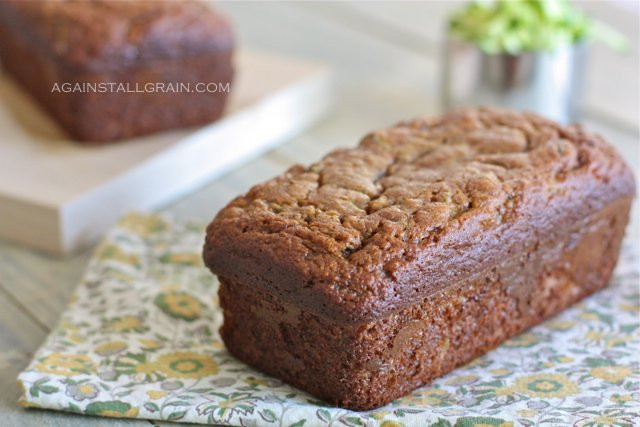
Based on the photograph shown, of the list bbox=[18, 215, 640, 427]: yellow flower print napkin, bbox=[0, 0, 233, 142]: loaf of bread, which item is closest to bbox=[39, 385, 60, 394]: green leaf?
bbox=[18, 215, 640, 427]: yellow flower print napkin

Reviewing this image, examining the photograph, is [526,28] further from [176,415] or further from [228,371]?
[176,415]

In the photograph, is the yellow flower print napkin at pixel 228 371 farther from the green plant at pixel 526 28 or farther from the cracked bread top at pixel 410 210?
the green plant at pixel 526 28

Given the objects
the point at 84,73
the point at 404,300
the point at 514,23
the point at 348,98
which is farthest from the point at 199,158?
the point at 404,300

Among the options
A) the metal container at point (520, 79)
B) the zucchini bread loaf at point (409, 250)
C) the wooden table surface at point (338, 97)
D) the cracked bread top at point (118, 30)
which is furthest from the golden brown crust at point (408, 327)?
the cracked bread top at point (118, 30)

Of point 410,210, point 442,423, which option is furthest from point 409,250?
point 442,423

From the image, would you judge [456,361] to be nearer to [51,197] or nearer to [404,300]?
[404,300]

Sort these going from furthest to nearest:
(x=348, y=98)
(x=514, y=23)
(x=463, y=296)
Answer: (x=348, y=98)
(x=514, y=23)
(x=463, y=296)
